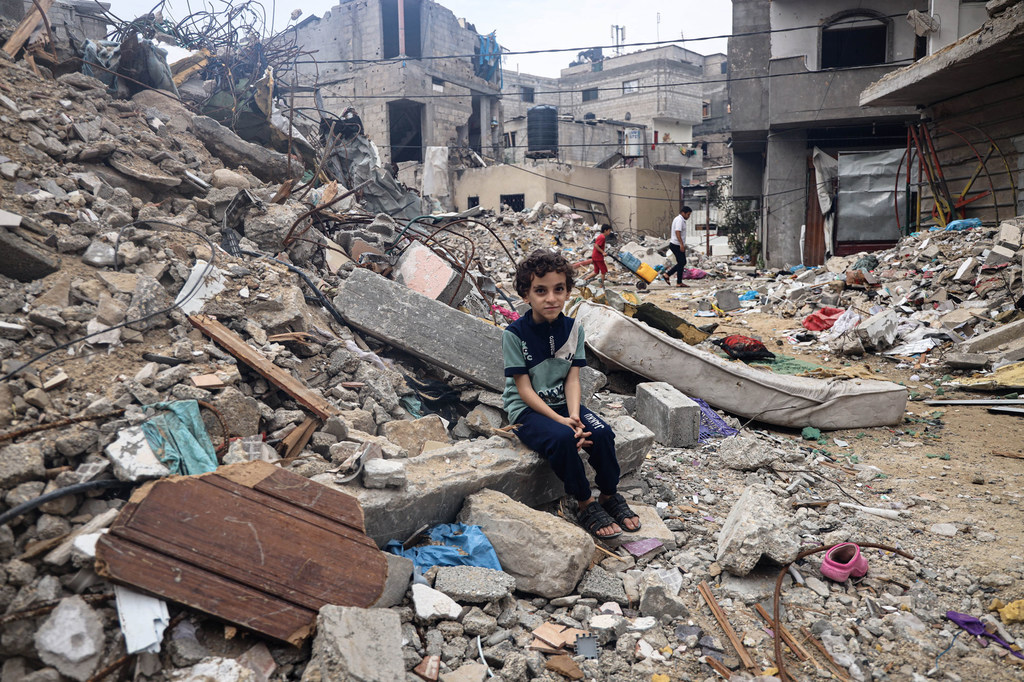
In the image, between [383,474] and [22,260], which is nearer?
[383,474]

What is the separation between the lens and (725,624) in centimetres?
240

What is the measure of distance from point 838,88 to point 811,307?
7091 mm

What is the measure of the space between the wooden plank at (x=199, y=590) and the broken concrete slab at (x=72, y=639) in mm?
122

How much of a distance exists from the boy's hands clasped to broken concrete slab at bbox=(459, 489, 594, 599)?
393 millimetres

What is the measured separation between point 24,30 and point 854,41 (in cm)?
1593

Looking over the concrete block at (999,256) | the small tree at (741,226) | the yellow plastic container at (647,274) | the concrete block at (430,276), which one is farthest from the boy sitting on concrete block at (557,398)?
the small tree at (741,226)

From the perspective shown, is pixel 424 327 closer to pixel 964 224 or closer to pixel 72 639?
pixel 72 639

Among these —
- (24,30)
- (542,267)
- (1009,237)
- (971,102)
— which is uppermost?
(24,30)

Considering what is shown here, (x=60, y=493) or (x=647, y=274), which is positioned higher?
(x=647, y=274)

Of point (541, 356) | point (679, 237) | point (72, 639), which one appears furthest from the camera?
point (679, 237)

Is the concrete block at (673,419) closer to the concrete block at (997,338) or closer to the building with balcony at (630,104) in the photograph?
the concrete block at (997,338)

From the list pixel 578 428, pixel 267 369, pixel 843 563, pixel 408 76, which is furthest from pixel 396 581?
pixel 408 76

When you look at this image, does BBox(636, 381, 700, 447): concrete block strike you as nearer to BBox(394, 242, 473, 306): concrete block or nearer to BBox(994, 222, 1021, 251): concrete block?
BBox(394, 242, 473, 306): concrete block

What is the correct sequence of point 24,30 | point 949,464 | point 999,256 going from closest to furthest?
1. point 949,464
2. point 24,30
3. point 999,256
